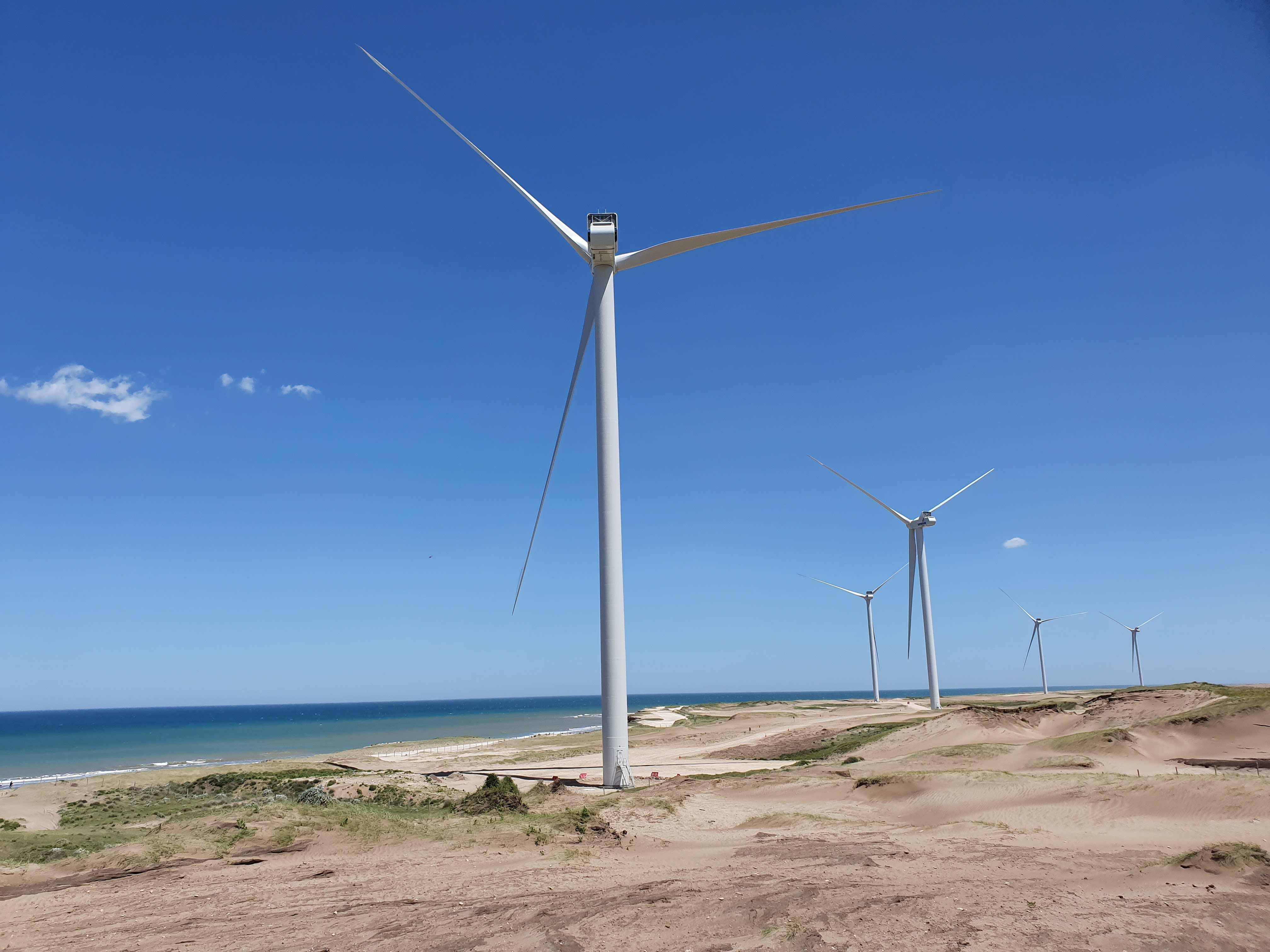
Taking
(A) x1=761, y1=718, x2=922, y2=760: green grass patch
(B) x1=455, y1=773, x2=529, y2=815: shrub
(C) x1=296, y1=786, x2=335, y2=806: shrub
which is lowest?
(A) x1=761, y1=718, x2=922, y2=760: green grass patch

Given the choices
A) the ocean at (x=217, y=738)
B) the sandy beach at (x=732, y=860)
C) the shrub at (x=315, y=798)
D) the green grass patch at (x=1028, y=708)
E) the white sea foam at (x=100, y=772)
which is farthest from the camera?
the ocean at (x=217, y=738)

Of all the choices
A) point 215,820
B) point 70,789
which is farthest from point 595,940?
point 70,789

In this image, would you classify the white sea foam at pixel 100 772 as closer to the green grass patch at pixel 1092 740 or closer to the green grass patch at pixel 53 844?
the green grass patch at pixel 53 844

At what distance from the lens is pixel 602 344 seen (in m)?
25.2

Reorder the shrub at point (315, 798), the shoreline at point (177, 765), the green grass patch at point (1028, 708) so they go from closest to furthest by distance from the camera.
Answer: the shrub at point (315, 798) < the green grass patch at point (1028, 708) < the shoreline at point (177, 765)

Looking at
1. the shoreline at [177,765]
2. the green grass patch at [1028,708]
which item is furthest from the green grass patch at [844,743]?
the shoreline at [177,765]

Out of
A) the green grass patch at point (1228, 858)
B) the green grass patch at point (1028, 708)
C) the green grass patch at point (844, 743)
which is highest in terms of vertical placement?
the green grass patch at point (1228, 858)

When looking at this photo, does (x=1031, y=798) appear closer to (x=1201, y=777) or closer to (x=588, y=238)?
(x=1201, y=777)

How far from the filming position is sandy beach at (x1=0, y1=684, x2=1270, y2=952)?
9711mm

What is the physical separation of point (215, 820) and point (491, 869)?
746cm

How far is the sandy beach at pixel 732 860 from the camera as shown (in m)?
9.71

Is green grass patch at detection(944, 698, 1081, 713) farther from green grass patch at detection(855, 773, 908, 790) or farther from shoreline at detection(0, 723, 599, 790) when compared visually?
shoreline at detection(0, 723, 599, 790)

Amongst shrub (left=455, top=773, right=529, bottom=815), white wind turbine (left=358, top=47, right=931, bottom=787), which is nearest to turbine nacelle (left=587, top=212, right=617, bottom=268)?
white wind turbine (left=358, top=47, right=931, bottom=787)

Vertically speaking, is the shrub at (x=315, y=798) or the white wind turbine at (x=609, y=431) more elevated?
the white wind turbine at (x=609, y=431)
